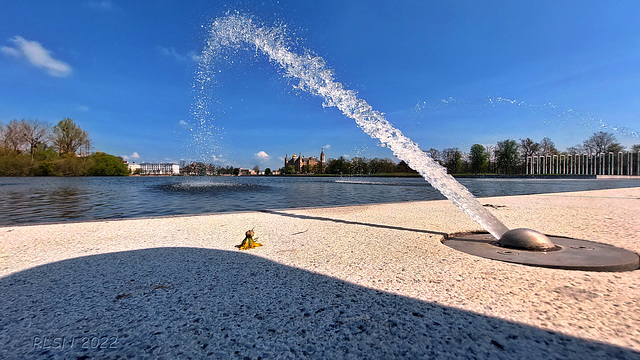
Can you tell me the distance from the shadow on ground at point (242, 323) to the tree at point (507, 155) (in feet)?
353

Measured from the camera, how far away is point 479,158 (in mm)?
100188

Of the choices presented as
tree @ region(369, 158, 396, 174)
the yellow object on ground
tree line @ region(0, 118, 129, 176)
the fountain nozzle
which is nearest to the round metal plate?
the fountain nozzle

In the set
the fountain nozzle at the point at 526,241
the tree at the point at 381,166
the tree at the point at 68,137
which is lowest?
the fountain nozzle at the point at 526,241

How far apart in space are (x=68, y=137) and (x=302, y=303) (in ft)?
336

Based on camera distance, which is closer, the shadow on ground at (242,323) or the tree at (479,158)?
the shadow on ground at (242,323)

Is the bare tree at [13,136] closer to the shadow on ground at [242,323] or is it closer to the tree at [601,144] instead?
the shadow on ground at [242,323]

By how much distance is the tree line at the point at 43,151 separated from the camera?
69.4 metres

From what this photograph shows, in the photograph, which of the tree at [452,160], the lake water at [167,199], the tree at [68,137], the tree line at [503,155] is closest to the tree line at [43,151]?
the tree at [68,137]

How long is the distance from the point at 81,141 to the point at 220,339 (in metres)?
103

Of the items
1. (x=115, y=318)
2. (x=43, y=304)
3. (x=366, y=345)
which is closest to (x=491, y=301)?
(x=366, y=345)

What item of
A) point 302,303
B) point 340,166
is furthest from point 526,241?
point 340,166

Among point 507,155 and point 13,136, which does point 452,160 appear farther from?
point 13,136

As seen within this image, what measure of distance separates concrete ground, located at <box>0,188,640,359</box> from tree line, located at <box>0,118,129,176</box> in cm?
9203

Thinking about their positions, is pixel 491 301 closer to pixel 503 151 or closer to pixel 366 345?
pixel 366 345
